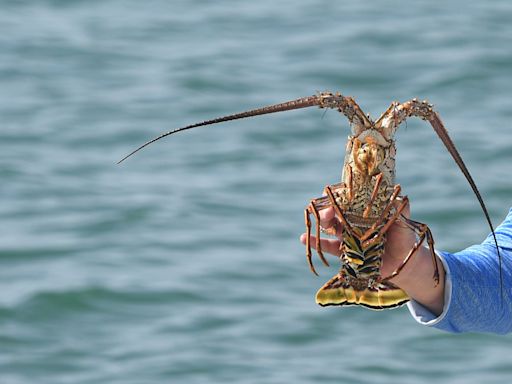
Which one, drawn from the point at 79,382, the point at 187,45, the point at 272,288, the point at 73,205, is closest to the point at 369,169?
the point at 79,382

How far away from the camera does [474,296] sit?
3064mm

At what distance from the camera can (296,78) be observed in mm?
9633

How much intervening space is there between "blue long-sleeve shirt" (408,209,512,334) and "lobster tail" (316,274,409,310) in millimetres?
103

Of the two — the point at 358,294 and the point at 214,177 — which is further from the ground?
the point at 214,177

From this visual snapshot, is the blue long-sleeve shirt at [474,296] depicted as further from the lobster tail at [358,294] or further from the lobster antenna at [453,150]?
the lobster antenna at [453,150]

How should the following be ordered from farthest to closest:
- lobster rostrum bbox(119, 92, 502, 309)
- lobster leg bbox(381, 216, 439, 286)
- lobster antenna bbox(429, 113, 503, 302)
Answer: lobster leg bbox(381, 216, 439, 286), lobster rostrum bbox(119, 92, 502, 309), lobster antenna bbox(429, 113, 503, 302)

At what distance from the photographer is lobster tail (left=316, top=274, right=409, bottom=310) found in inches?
119

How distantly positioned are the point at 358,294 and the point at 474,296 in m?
0.25

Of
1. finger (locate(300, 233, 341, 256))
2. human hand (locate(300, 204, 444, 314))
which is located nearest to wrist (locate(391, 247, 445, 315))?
human hand (locate(300, 204, 444, 314))

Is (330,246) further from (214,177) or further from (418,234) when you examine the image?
(214,177)

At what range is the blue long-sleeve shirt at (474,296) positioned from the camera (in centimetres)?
306

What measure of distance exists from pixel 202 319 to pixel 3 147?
96.2 inches

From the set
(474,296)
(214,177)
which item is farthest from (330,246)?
(214,177)

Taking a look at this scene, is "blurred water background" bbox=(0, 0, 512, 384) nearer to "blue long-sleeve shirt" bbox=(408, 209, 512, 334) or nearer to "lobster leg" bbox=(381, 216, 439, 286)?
"blue long-sleeve shirt" bbox=(408, 209, 512, 334)
